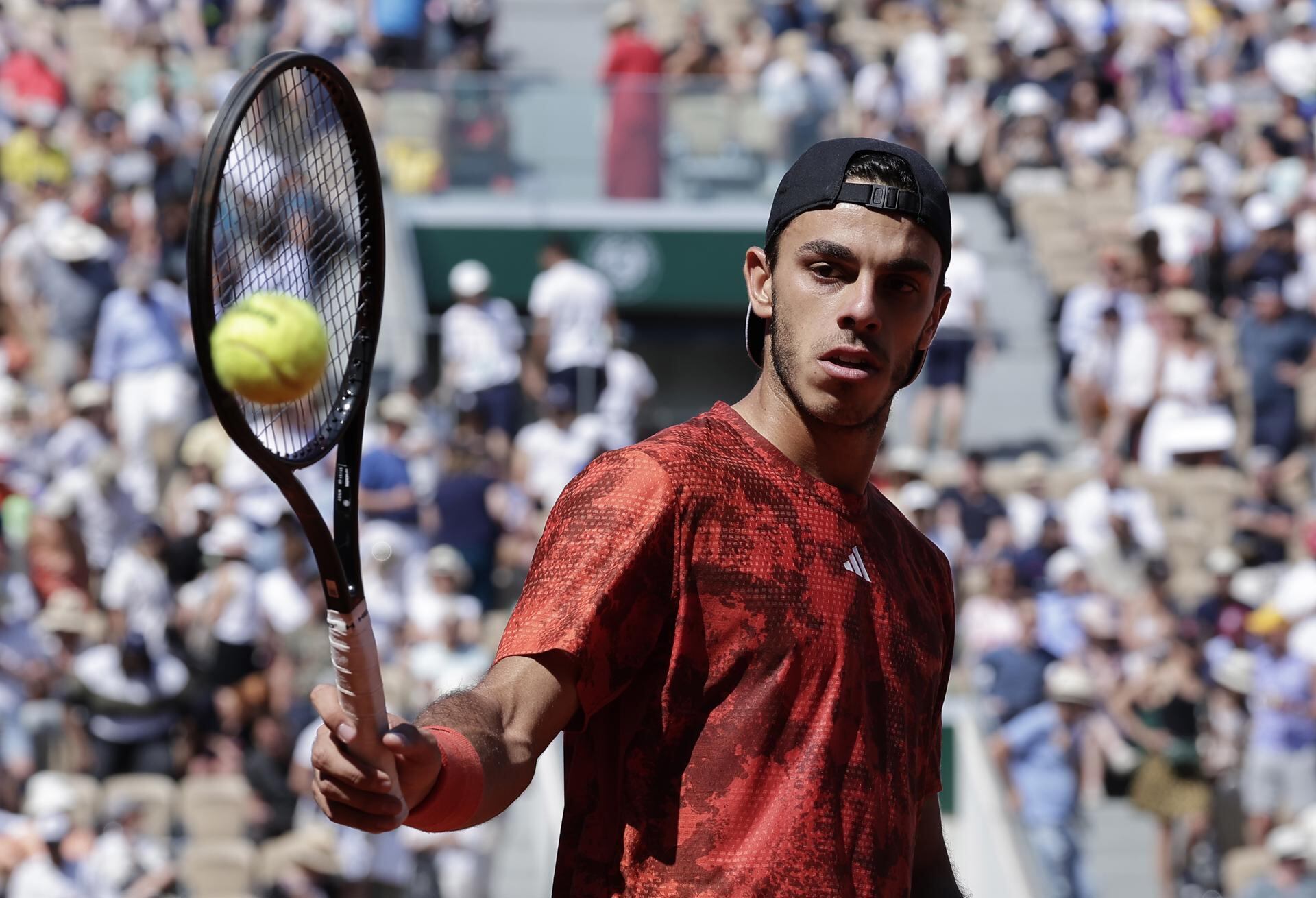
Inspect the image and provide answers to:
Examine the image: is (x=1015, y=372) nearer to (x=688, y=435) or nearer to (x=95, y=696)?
(x=95, y=696)

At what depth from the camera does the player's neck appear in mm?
3125

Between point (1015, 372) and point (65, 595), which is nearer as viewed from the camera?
point (65, 595)

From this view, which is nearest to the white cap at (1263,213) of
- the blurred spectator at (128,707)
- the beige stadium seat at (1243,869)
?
the beige stadium seat at (1243,869)

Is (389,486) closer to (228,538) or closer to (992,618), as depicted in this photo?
(228,538)

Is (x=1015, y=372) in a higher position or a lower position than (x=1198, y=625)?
higher

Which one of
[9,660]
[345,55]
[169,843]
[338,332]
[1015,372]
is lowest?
[169,843]

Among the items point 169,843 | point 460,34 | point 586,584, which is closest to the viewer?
point 586,584

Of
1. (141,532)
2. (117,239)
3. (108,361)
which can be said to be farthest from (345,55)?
(141,532)

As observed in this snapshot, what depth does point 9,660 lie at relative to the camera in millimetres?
10203

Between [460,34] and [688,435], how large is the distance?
15.4m

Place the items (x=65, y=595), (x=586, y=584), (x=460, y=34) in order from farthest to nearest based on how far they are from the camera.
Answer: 1. (x=460, y=34)
2. (x=65, y=595)
3. (x=586, y=584)

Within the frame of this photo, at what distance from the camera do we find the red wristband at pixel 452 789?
250 centimetres

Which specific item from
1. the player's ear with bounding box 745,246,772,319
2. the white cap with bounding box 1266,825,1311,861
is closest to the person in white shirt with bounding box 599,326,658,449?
the white cap with bounding box 1266,825,1311,861

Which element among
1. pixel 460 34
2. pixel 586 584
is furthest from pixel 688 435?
pixel 460 34
